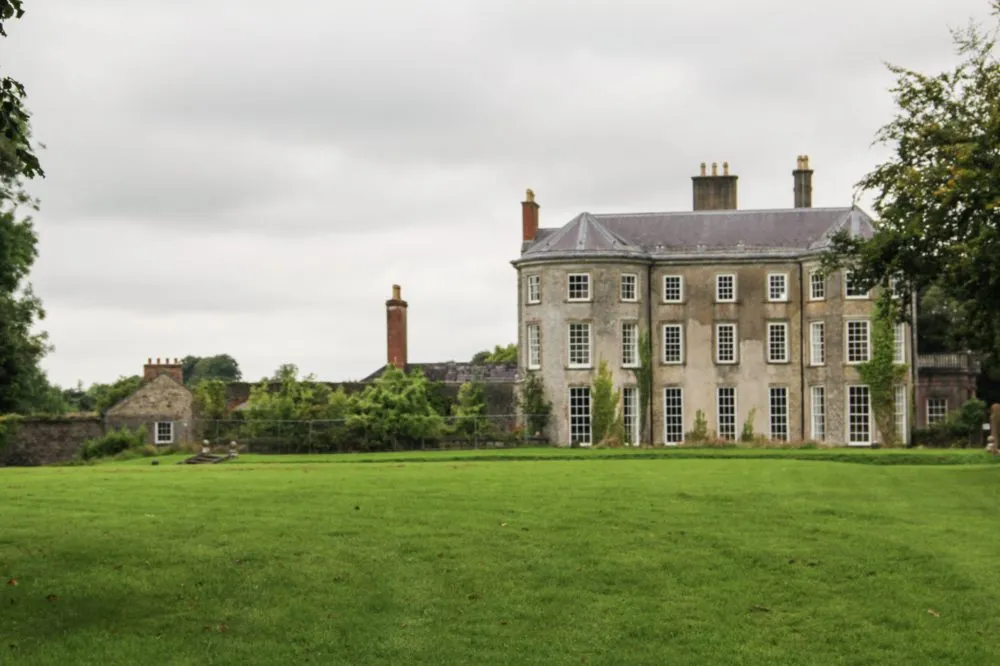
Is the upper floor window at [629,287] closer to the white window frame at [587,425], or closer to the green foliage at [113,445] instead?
the white window frame at [587,425]

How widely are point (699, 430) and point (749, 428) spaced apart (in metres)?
2.10

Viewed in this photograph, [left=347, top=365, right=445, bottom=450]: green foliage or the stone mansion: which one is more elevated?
A: the stone mansion

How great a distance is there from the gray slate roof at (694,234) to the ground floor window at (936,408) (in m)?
11.4

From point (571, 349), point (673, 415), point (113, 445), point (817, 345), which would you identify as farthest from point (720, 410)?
point (113, 445)

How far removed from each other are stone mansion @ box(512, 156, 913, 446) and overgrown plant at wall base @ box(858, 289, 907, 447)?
61 cm

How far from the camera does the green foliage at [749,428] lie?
188 feet

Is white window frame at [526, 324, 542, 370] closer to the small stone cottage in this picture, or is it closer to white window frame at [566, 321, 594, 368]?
white window frame at [566, 321, 594, 368]

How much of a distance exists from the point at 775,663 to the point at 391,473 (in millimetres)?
17153

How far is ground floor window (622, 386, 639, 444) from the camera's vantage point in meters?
57.8

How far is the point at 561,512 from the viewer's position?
2166cm

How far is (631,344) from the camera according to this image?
5828 cm

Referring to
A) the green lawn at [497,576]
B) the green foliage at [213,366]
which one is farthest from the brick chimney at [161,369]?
the green foliage at [213,366]

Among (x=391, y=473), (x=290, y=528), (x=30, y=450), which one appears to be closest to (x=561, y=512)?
(x=290, y=528)

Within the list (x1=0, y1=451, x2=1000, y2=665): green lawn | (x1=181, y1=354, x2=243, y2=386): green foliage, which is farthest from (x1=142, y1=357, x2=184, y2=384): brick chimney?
(x1=181, y1=354, x2=243, y2=386): green foliage
